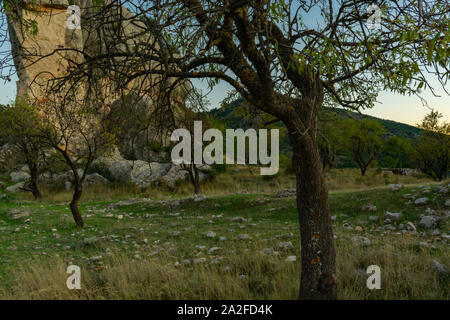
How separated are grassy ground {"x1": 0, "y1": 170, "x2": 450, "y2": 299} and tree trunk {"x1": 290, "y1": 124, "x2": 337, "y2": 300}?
15.8 inches

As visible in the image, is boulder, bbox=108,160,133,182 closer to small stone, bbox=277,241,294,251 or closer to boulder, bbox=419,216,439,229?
small stone, bbox=277,241,294,251

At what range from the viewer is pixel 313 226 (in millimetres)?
3395

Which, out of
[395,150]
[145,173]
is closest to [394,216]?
[145,173]

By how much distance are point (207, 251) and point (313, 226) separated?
3.32 m

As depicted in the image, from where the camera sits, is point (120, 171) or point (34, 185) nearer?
point (34, 185)

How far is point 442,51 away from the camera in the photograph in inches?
87.6

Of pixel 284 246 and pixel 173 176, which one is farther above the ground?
pixel 173 176

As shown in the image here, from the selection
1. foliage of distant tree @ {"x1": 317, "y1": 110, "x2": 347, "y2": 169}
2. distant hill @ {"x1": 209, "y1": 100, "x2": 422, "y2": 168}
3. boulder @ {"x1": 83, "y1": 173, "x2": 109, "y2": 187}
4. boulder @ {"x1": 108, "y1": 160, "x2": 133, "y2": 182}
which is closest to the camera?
foliage of distant tree @ {"x1": 317, "y1": 110, "x2": 347, "y2": 169}

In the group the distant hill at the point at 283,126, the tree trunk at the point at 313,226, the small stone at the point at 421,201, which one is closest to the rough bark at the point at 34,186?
the distant hill at the point at 283,126

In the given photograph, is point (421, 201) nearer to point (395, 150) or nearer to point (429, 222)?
point (429, 222)

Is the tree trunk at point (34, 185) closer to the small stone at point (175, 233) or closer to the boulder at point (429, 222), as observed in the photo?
the small stone at point (175, 233)

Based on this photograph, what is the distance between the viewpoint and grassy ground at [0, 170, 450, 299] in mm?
3807

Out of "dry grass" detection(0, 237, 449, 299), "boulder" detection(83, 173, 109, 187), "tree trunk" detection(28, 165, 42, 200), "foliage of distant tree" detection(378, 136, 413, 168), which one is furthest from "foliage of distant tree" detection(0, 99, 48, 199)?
"foliage of distant tree" detection(378, 136, 413, 168)
